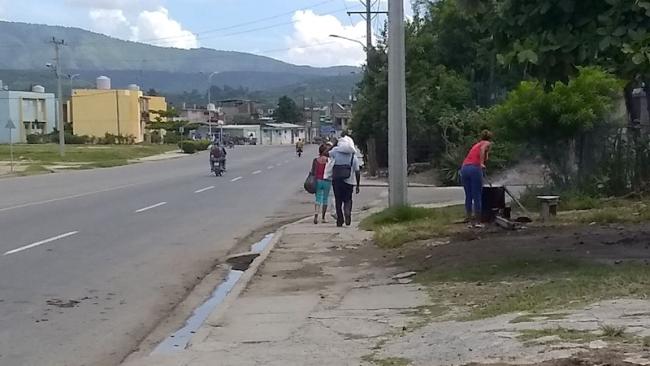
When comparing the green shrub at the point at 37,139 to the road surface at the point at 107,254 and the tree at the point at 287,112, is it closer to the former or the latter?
the tree at the point at 287,112

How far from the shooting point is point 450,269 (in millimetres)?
12078

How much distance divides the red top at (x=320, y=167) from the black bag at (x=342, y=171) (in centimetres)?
89

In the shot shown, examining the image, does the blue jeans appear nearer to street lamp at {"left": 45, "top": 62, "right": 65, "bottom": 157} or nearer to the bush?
street lamp at {"left": 45, "top": 62, "right": 65, "bottom": 157}

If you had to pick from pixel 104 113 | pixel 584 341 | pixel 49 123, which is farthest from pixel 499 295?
pixel 49 123

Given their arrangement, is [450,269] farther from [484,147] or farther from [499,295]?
[484,147]

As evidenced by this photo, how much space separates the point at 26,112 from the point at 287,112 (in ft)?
228

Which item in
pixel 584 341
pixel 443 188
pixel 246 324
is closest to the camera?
pixel 584 341

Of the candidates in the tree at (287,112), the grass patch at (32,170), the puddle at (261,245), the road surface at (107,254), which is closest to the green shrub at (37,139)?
the grass patch at (32,170)

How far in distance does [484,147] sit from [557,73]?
5768mm

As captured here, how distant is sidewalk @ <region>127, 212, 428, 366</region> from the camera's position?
820 centimetres

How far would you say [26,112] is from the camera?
119500 millimetres

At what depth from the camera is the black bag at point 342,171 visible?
1828 centimetres

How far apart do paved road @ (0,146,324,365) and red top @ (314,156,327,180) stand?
1784mm

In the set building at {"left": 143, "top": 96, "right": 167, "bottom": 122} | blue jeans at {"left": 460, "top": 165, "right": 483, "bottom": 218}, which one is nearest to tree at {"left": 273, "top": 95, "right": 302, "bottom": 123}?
building at {"left": 143, "top": 96, "right": 167, "bottom": 122}
